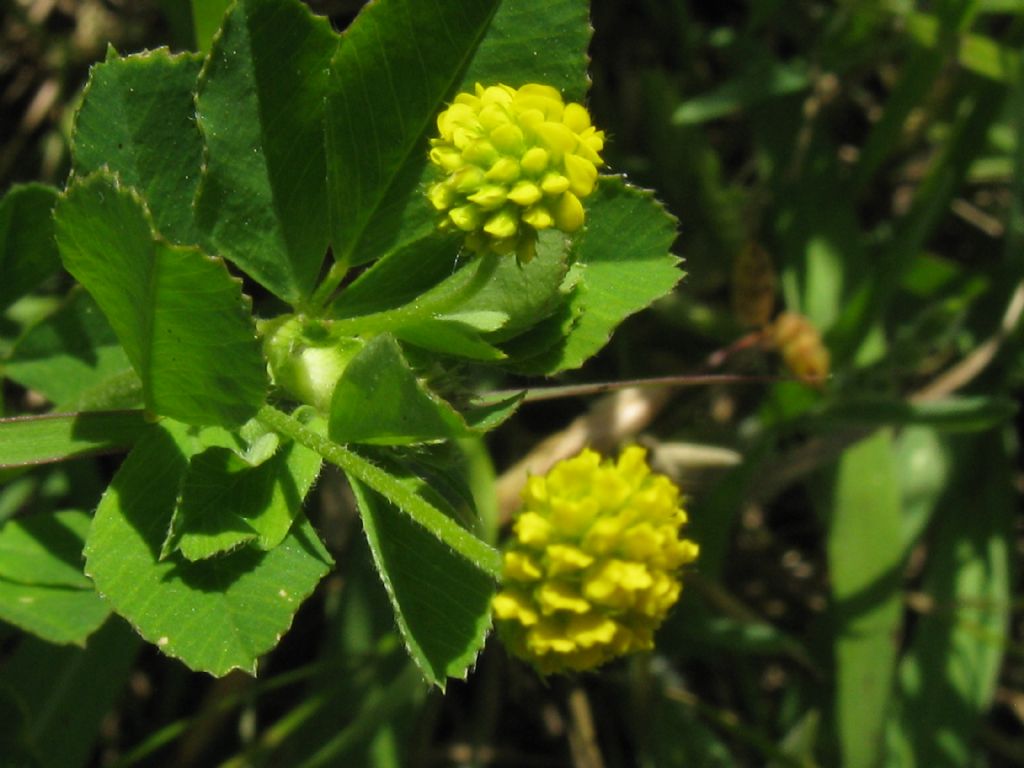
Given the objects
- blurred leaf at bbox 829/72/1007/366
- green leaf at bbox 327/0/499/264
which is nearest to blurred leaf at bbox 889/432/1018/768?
blurred leaf at bbox 829/72/1007/366

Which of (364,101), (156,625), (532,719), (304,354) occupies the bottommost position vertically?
(532,719)

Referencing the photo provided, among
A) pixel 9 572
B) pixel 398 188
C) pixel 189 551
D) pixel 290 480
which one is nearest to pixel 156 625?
pixel 189 551

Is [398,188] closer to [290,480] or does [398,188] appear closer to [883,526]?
[290,480]

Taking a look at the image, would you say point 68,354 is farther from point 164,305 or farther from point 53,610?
point 164,305

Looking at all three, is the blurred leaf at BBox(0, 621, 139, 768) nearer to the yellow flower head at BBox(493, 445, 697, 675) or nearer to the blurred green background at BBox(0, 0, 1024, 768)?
the blurred green background at BBox(0, 0, 1024, 768)

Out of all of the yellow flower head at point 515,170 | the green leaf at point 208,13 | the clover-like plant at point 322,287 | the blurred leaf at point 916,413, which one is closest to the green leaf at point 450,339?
the clover-like plant at point 322,287

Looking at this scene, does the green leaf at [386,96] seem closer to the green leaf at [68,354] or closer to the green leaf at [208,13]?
the green leaf at [208,13]
